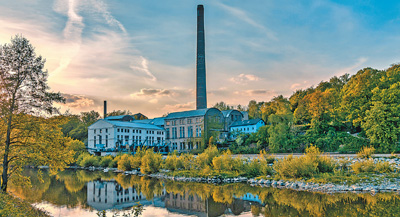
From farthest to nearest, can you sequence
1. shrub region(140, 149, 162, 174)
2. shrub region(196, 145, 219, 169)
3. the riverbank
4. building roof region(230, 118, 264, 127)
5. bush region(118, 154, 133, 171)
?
building roof region(230, 118, 264, 127) < bush region(118, 154, 133, 171) < shrub region(140, 149, 162, 174) < shrub region(196, 145, 219, 169) < the riverbank

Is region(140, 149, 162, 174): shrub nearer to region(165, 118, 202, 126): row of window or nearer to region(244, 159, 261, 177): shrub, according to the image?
region(244, 159, 261, 177): shrub

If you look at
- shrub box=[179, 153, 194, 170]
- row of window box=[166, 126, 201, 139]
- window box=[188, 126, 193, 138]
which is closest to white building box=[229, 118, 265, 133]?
row of window box=[166, 126, 201, 139]

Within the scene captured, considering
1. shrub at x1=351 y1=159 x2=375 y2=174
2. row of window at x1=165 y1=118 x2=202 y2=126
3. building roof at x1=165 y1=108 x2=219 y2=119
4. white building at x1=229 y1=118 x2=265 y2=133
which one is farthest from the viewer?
row of window at x1=165 y1=118 x2=202 y2=126

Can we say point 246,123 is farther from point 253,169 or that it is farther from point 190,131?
point 253,169

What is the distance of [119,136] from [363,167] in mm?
48933

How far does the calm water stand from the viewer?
675 inches

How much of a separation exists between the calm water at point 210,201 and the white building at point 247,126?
118ft

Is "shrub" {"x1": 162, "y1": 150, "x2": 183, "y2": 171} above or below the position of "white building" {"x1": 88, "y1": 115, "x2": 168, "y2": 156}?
below

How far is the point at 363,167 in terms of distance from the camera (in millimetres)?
25266

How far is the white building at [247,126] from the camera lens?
6247 cm

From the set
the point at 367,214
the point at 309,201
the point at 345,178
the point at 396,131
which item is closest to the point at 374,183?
the point at 345,178

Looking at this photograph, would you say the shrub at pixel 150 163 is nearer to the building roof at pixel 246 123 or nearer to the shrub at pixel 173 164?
the shrub at pixel 173 164

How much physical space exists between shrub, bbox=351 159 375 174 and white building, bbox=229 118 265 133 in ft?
118

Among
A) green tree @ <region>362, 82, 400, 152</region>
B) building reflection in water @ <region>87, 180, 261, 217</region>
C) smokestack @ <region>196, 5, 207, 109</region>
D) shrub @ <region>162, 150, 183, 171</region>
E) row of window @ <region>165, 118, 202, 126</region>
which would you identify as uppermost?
smokestack @ <region>196, 5, 207, 109</region>
